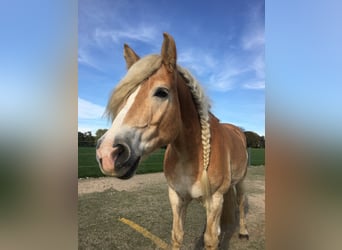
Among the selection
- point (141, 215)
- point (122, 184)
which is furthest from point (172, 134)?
point (122, 184)

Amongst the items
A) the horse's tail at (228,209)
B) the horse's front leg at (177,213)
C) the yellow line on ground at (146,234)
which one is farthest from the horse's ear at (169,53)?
the yellow line on ground at (146,234)

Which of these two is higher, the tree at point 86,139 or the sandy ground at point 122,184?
the tree at point 86,139

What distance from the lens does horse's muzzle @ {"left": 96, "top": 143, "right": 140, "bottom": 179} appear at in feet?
2.48

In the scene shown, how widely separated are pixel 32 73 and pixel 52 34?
A: 13 cm

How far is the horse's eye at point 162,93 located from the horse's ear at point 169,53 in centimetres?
10

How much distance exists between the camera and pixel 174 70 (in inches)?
40.2

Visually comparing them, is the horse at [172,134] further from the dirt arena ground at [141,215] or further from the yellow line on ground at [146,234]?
the yellow line on ground at [146,234]

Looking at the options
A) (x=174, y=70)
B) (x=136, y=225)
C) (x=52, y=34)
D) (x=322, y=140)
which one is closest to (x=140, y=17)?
(x=174, y=70)

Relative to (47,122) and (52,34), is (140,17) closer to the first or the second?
(52,34)

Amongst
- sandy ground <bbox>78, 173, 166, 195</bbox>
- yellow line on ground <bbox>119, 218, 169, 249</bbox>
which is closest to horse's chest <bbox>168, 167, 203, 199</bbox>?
yellow line on ground <bbox>119, 218, 169, 249</bbox>

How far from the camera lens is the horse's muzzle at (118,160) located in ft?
2.48

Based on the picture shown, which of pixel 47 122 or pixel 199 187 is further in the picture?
pixel 199 187

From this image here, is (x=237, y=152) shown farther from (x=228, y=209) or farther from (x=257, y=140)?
(x=228, y=209)

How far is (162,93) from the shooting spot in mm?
957
